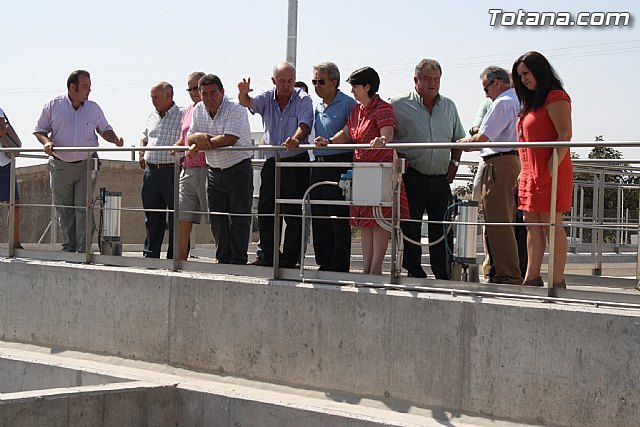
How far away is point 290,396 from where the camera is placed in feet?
27.6

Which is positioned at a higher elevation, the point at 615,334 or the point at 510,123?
the point at 510,123

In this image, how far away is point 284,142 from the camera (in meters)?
9.12

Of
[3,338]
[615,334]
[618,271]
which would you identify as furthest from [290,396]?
[618,271]

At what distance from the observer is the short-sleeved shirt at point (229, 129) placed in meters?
9.74

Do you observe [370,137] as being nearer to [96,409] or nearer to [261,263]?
[261,263]

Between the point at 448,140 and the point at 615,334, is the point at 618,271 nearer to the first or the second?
the point at 448,140

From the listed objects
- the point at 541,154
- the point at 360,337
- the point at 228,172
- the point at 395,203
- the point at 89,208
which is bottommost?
the point at 360,337

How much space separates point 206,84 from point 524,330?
394 centimetres

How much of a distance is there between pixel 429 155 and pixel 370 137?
1.58ft

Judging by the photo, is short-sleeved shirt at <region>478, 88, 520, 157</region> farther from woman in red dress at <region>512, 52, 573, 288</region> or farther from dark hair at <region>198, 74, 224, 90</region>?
dark hair at <region>198, 74, 224, 90</region>

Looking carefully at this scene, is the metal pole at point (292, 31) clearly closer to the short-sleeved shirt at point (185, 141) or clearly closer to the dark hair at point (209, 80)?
the short-sleeved shirt at point (185, 141)

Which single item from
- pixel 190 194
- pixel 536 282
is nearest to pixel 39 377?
pixel 190 194

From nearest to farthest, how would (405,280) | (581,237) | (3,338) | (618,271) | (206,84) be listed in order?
(405,280), (206,84), (3,338), (618,271), (581,237)

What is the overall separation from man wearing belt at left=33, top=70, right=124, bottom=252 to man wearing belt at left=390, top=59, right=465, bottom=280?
3714 millimetres
